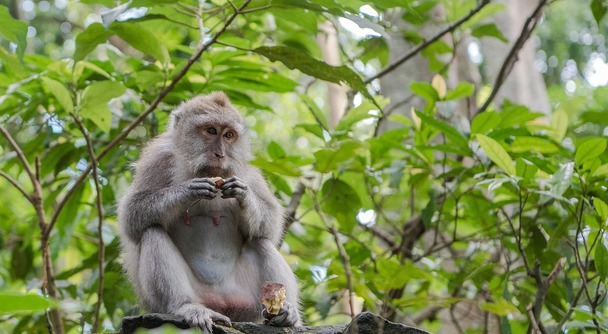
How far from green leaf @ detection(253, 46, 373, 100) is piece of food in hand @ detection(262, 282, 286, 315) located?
51.7 inches

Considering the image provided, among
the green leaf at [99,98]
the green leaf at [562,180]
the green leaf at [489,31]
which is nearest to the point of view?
the green leaf at [562,180]

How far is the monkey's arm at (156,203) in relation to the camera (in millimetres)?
5395

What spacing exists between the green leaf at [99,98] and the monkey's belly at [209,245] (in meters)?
0.97

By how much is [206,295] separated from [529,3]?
8856 mm

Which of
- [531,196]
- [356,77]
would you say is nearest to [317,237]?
[531,196]

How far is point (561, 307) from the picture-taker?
627 centimetres

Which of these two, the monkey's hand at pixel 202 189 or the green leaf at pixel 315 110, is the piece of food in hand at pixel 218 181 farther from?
the green leaf at pixel 315 110

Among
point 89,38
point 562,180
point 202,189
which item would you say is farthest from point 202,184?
point 562,180

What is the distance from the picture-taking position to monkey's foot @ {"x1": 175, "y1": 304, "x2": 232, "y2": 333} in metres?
4.65

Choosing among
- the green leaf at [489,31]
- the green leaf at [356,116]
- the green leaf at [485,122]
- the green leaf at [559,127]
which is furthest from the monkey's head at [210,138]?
the green leaf at [489,31]

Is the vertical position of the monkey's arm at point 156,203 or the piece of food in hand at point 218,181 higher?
the piece of food in hand at point 218,181

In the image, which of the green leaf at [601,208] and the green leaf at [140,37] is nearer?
the green leaf at [601,208]

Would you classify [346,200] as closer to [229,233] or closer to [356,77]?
[229,233]

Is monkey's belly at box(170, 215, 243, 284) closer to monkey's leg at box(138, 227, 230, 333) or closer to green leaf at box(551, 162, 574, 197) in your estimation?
monkey's leg at box(138, 227, 230, 333)
